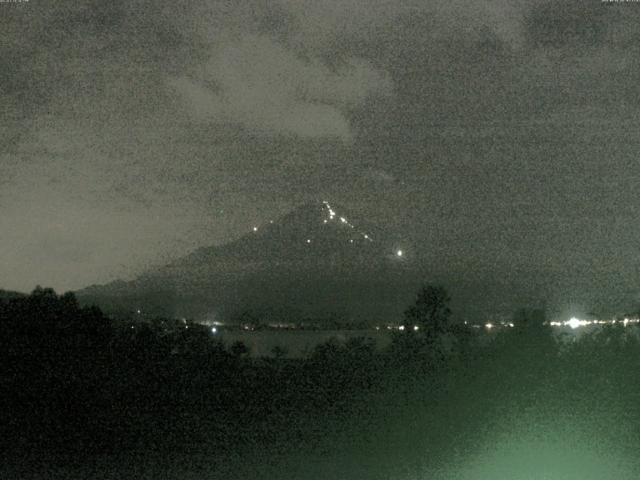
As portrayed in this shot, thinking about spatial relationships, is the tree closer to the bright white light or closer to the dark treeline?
the bright white light

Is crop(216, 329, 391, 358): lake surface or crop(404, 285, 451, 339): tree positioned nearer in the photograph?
crop(216, 329, 391, 358): lake surface

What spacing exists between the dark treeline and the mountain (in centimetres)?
1250

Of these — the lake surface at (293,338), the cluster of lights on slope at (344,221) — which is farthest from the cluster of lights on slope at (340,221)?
the lake surface at (293,338)

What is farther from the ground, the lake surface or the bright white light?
the bright white light

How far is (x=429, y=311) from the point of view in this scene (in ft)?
89.2

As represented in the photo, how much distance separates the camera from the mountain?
39.0m

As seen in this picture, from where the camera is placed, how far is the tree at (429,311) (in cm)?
2606

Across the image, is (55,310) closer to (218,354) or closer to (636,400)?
(218,354)

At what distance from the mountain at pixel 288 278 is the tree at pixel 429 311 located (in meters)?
5.81

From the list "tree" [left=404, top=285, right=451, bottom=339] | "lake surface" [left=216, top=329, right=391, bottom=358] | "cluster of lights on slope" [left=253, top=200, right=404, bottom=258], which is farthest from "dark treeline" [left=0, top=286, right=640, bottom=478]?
"cluster of lights on slope" [left=253, top=200, right=404, bottom=258]

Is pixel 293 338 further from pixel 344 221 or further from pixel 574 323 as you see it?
pixel 344 221

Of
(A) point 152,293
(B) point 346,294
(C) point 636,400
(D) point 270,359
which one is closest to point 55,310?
(D) point 270,359

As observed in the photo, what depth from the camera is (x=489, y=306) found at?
32.2 m

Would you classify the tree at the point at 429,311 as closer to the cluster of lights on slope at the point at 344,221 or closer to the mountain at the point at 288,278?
the mountain at the point at 288,278
